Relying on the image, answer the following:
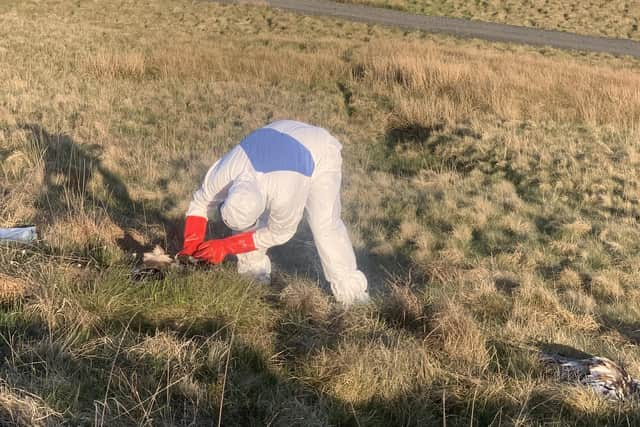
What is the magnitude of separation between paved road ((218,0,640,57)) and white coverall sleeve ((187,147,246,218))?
1995cm

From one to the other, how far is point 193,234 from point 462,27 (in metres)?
22.6

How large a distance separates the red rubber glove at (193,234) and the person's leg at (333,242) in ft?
2.70

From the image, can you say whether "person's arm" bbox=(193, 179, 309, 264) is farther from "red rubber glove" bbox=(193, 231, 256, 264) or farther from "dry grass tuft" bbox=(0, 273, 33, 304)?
"dry grass tuft" bbox=(0, 273, 33, 304)

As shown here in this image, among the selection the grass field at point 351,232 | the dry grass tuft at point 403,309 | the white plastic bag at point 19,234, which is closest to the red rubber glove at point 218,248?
the grass field at point 351,232

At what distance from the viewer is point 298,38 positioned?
65.2 ft

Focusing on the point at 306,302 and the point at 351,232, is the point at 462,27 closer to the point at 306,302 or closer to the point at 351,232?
the point at 351,232

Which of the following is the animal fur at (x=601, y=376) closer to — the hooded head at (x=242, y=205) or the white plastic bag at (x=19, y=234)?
the hooded head at (x=242, y=205)

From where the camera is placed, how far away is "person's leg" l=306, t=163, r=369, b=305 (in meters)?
4.84

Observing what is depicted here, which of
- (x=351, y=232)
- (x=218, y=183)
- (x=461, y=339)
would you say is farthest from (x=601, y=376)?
(x=351, y=232)

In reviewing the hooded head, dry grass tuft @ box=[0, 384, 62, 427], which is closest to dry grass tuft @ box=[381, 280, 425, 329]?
the hooded head

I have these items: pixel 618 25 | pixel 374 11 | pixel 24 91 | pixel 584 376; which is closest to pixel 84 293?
pixel 584 376

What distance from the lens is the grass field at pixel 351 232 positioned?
3498 mm

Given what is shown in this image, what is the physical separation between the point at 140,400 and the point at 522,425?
189 centimetres

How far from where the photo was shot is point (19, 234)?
4.85 m
